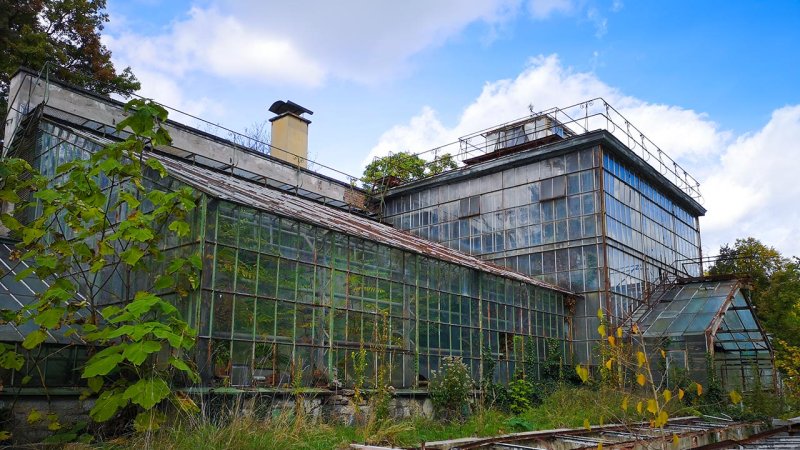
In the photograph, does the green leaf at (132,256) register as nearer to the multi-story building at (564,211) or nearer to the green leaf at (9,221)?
the green leaf at (9,221)

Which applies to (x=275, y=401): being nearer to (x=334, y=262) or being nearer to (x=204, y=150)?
(x=334, y=262)

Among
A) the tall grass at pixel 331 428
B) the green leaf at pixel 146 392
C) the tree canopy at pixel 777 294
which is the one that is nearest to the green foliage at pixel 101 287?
the green leaf at pixel 146 392

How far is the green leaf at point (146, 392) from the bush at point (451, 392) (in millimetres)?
7607

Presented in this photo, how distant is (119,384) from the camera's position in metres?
9.71

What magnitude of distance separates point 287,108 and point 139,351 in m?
17.4

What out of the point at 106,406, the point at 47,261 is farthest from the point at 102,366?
the point at 47,261

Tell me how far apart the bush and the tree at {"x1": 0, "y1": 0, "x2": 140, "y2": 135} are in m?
17.0

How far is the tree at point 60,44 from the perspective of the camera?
23.3 meters

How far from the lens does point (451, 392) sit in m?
15.2

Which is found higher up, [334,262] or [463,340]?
[334,262]

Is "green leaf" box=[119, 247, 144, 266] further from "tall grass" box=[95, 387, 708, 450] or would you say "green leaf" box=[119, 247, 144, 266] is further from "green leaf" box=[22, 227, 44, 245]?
"tall grass" box=[95, 387, 708, 450]

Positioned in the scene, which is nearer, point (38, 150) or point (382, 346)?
point (382, 346)

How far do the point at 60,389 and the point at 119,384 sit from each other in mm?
1716

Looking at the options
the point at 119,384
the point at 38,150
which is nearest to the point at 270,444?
the point at 119,384
